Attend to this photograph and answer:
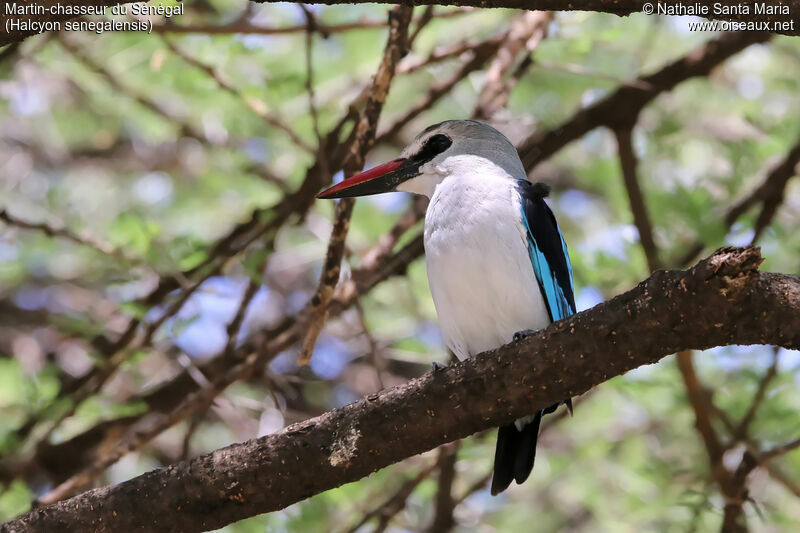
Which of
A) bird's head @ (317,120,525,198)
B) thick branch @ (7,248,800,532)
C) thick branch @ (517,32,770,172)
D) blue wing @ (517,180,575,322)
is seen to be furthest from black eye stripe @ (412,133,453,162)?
thick branch @ (7,248,800,532)

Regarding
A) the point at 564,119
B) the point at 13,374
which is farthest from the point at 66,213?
the point at 564,119

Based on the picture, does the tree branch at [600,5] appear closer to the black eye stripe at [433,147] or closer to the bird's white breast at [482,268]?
the bird's white breast at [482,268]

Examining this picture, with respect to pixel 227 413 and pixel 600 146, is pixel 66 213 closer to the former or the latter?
pixel 227 413

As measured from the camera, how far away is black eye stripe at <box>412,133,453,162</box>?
165 inches

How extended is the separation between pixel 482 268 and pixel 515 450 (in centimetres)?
64

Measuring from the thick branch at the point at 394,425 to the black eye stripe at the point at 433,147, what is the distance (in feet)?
5.08

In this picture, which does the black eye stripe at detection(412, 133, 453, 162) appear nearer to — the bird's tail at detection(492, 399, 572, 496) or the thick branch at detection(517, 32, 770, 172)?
the thick branch at detection(517, 32, 770, 172)

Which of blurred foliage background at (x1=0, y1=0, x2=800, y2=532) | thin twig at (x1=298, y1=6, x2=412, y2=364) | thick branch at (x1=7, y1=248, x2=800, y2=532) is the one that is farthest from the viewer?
blurred foliage background at (x1=0, y1=0, x2=800, y2=532)

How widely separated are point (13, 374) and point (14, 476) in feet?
2.36

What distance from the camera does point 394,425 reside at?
2.79 m

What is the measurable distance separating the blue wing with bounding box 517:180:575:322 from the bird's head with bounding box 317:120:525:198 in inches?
10.2

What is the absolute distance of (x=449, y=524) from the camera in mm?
4914

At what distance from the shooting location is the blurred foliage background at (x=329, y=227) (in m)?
4.84

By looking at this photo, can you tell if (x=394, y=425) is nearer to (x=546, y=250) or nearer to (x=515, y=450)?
(x=515, y=450)
